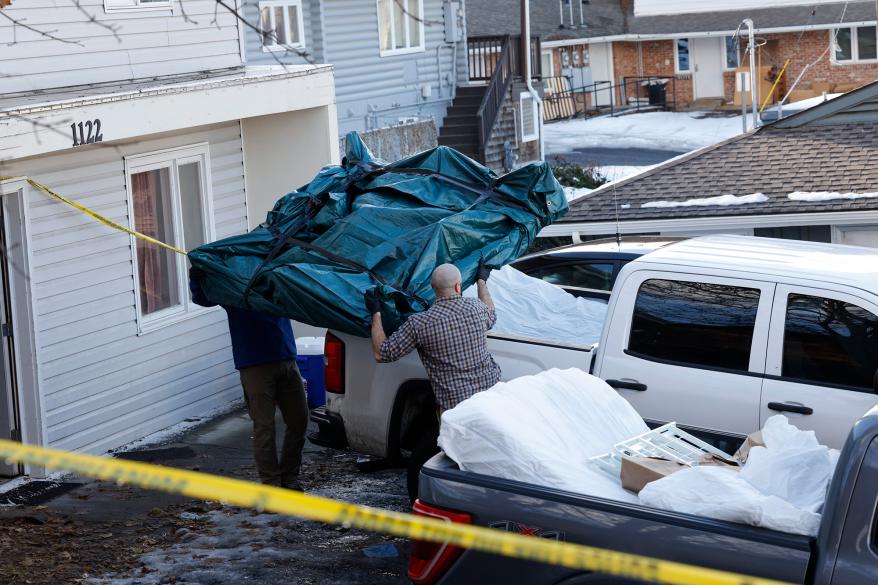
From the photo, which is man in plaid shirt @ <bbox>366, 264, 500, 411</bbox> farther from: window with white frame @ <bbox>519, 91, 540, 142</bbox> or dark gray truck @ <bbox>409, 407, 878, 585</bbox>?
window with white frame @ <bbox>519, 91, 540, 142</bbox>

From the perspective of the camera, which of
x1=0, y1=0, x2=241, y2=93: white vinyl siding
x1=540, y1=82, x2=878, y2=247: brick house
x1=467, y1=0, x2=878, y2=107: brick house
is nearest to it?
x1=0, y1=0, x2=241, y2=93: white vinyl siding

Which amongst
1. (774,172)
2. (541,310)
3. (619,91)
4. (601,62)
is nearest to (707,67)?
(619,91)

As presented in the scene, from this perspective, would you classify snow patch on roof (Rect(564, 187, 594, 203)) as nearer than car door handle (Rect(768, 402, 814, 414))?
No

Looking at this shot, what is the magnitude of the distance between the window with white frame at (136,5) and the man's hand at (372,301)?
192 inches

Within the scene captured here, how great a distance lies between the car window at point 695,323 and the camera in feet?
23.4

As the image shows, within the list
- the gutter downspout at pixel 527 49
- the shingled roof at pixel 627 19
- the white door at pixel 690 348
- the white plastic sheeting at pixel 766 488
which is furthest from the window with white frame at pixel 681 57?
the white plastic sheeting at pixel 766 488

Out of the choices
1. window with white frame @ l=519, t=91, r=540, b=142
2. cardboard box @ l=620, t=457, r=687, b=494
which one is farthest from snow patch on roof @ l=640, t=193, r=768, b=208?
window with white frame @ l=519, t=91, r=540, b=142

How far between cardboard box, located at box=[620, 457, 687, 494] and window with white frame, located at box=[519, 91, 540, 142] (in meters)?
24.4

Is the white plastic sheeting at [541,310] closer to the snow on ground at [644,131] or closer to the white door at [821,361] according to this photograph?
the white door at [821,361]

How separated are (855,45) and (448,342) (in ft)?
123

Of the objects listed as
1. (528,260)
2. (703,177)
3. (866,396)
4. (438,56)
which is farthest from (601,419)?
(438,56)

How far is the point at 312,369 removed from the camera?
11398 mm

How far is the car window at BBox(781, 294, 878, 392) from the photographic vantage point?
22.1 ft

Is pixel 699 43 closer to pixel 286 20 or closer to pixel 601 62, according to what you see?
pixel 601 62
